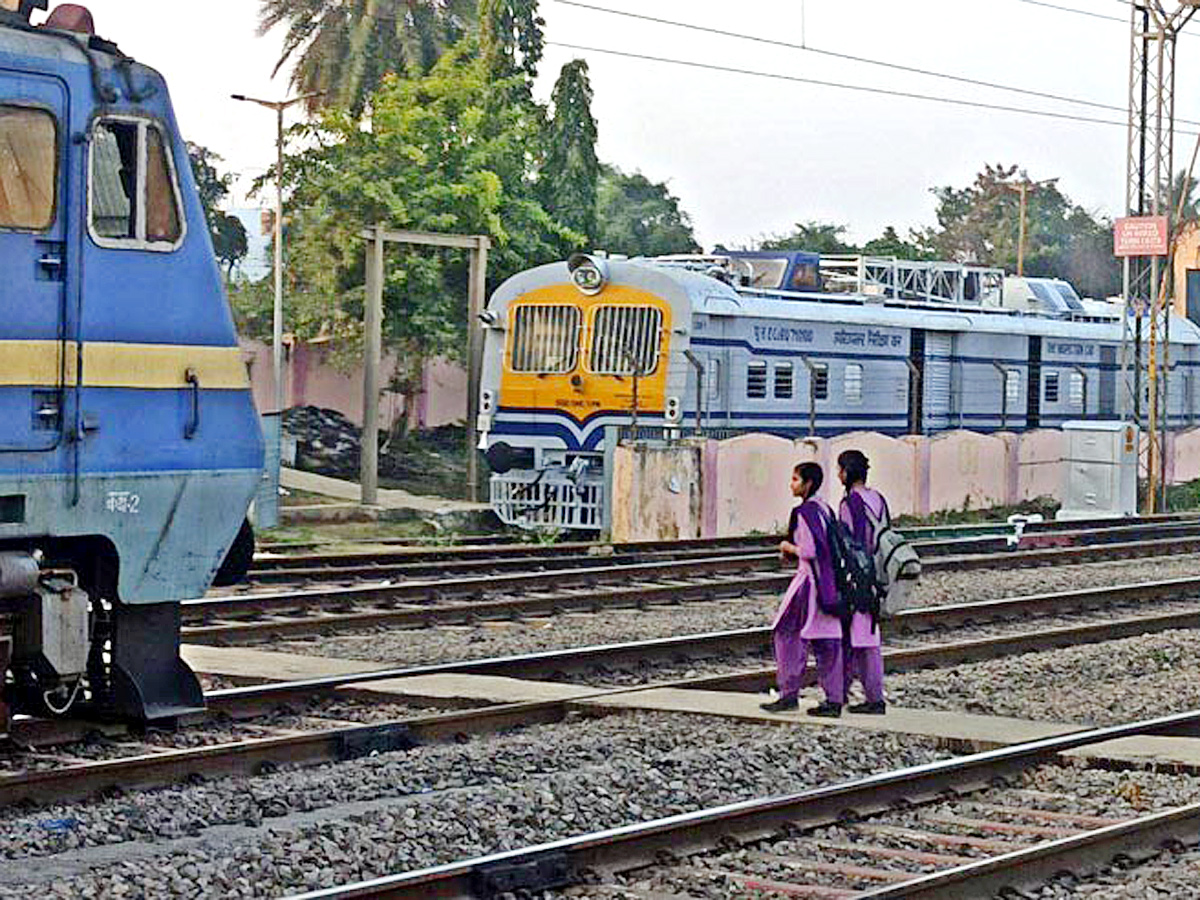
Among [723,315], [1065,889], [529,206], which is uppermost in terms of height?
[529,206]

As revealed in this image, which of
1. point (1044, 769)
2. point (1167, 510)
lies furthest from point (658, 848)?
point (1167, 510)

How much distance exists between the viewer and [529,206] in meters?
40.3

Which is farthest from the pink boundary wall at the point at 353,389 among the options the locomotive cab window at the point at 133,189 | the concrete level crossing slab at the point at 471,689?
the locomotive cab window at the point at 133,189

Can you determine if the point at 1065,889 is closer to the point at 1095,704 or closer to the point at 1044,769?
the point at 1044,769

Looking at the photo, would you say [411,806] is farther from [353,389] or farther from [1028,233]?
[1028,233]

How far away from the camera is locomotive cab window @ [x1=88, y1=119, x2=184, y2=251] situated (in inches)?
396

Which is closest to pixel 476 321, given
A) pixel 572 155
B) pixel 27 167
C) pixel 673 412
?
pixel 673 412

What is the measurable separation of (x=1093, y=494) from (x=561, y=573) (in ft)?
50.9

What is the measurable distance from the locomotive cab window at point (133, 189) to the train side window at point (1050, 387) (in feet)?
87.1

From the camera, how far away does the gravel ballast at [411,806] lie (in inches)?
319

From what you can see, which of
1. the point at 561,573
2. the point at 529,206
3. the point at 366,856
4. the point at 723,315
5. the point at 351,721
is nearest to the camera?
the point at 366,856

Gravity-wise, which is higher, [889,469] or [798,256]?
[798,256]

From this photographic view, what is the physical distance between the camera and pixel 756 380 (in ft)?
92.7

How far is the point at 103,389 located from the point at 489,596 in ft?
28.9
